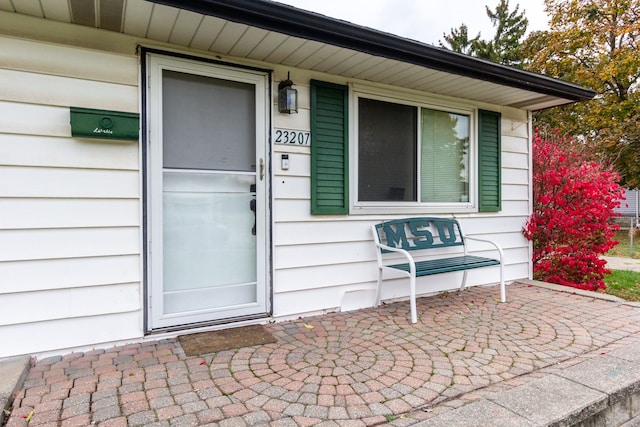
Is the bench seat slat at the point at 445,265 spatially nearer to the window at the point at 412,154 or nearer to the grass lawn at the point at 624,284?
the window at the point at 412,154

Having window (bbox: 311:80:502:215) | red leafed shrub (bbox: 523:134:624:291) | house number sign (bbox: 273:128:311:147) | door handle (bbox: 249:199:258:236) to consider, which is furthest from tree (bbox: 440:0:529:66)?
door handle (bbox: 249:199:258:236)

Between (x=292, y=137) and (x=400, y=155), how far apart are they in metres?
1.27

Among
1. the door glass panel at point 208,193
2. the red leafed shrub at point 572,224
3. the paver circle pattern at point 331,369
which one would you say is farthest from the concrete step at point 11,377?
the red leafed shrub at point 572,224

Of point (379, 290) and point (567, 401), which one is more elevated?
point (379, 290)

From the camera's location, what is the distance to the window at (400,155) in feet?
11.5

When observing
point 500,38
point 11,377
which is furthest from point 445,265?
point 500,38

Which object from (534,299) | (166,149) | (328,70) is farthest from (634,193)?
(166,149)

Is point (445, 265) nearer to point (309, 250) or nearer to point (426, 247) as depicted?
point (426, 247)

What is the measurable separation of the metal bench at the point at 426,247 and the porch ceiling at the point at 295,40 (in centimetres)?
142

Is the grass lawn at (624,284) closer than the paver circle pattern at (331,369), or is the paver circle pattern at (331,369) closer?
the paver circle pattern at (331,369)

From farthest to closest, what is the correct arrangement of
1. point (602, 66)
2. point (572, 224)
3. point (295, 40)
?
point (602, 66) → point (572, 224) → point (295, 40)

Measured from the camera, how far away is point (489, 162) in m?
4.54

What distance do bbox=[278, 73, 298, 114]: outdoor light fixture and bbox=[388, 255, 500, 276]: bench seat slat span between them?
1.69 meters

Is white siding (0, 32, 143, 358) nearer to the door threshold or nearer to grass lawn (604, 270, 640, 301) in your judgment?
the door threshold
